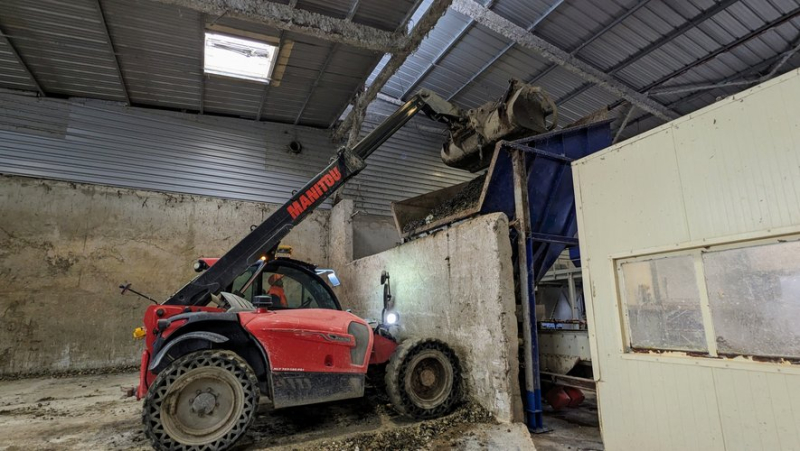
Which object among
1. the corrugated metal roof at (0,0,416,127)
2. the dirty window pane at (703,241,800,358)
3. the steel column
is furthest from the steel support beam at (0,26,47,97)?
the dirty window pane at (703,241,800,358)

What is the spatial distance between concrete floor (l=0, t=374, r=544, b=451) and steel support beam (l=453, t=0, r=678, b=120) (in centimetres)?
684

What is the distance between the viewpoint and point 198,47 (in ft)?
21.3

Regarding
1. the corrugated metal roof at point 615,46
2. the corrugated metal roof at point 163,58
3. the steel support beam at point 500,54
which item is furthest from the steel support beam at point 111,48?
the steel support beam at point 500,54

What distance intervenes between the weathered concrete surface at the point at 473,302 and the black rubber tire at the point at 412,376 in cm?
19

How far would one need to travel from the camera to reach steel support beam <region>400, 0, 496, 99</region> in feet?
24.8

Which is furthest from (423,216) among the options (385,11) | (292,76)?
(292,76)

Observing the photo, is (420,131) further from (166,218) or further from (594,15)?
(166,218)

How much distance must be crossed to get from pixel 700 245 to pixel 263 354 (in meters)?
3.70

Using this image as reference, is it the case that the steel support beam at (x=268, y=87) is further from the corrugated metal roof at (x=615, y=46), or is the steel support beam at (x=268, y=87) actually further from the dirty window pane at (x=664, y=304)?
the dirty window pane at (x=664, y=304)

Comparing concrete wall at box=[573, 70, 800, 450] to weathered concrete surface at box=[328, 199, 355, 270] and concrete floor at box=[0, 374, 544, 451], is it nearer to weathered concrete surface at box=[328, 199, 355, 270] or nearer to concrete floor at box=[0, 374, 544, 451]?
concrete floor at box=[0, 374, 544, 451]

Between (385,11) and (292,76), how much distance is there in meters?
2.43

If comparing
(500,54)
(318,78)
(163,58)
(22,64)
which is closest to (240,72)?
(163,58)

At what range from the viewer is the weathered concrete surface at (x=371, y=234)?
28.5 feet

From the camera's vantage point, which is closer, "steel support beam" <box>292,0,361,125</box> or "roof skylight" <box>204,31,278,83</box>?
"steel support beam" <box>292,0,361,125</box>
